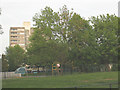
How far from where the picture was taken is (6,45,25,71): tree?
89812mm

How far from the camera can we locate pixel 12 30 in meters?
147

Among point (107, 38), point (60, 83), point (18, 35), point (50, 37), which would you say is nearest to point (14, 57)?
point (50, 37)

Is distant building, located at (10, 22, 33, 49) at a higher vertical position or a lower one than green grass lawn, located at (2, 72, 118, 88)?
higher

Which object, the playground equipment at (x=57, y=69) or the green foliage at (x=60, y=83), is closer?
the green foliage at (x=60, y=83)

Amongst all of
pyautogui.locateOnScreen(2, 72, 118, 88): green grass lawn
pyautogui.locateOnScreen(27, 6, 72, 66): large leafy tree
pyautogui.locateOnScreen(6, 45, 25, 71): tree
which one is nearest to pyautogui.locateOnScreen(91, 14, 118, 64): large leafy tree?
pyautogui.locateOnScreen(27, 6, 72, 66): large leafy tree

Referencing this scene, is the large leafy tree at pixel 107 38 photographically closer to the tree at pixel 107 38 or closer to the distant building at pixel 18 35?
the tree at pixel 107 38

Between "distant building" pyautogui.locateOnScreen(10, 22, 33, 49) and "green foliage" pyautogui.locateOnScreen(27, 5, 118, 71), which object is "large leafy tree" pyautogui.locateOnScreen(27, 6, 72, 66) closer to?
"green foliage" pyautogui.locateOnScreen(27, 5, 118, 71)

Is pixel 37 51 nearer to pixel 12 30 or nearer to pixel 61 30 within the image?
pixel 61 30

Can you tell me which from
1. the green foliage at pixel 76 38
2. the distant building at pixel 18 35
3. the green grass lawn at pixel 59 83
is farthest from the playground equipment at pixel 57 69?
the distant building at pixel 18 35

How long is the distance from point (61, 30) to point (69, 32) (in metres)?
1.91

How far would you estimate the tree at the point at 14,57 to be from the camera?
89812 mm

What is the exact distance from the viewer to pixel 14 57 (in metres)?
91.8

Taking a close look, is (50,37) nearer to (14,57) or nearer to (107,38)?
(107,38)

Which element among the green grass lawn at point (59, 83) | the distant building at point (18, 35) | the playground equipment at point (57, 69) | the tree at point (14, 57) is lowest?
the green grass lawn at point (59, 83)
